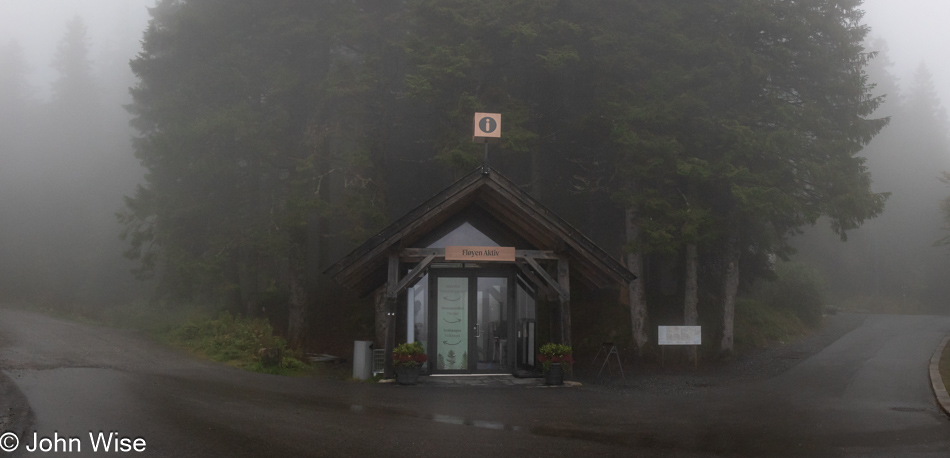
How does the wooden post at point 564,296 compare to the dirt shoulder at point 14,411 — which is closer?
the dirt shoulder at point 14,411

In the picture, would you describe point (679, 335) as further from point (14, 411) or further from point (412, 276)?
point (14, 411)

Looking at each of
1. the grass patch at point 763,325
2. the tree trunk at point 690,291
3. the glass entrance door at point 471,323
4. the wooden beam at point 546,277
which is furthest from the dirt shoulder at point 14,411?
the grass patch at point 763,325

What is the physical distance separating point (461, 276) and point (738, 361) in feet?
33.8

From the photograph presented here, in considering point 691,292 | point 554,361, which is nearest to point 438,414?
point 554,361

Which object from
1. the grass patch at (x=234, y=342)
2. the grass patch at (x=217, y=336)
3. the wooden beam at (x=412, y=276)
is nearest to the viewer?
the wooden beam at (x=412, y=276)

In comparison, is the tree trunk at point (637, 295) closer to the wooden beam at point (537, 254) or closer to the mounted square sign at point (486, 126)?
the wooden beam at point (537, 254)

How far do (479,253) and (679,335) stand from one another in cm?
668

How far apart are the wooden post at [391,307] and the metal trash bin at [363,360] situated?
5.36 feet

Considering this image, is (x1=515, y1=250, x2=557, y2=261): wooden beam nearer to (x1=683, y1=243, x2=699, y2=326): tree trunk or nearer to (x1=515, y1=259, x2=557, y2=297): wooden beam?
(x1=515, y1=259, x2=557, y2=297): wooden beam

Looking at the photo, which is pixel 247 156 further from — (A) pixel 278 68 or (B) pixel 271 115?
(A) pixel 278 68

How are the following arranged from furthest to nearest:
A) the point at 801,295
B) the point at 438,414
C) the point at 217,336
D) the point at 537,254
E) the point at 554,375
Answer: the point at 801,295
the point at 217,336
the point at 537,254
the point at 554,375
the point at 438,414

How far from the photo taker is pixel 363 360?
50.5ft

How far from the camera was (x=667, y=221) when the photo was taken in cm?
1853

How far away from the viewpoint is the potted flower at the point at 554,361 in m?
13.4
